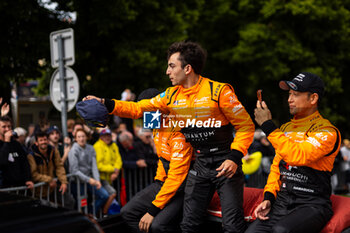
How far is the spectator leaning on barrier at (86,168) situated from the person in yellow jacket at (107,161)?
0.16 m

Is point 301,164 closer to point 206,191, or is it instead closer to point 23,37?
point 206,191

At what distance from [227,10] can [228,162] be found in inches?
685

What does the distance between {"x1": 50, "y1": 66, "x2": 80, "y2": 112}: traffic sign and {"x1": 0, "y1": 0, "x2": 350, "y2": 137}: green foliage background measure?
6053 millimetres

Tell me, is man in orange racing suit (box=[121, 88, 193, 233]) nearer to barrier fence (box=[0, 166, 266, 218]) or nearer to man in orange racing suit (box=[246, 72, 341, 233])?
man in orange racing suit (box=[246, 72, 341, 233])

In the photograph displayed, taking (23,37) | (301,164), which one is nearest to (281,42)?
(23,37)

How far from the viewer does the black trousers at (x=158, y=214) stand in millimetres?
3261

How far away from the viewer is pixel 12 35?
42.2 ft

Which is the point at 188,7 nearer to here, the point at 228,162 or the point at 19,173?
the point at 19,173

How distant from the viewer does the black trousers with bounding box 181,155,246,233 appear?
305cm

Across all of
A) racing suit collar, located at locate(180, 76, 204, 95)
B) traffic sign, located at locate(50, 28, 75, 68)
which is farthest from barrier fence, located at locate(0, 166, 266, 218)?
racing suit collar, located at locate(180, 76, 204, 95)

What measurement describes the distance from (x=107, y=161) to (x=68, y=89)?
4.86ft

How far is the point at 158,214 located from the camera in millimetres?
3312

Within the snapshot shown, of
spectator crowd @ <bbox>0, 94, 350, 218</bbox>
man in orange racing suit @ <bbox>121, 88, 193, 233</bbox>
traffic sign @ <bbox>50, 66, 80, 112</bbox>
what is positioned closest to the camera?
man in orange racing suit @ <bbox>121, 88, 193, 233</bbox>

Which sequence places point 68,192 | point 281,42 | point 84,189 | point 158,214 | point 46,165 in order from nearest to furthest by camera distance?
point 158,214 < point 46,165 < point 68,192 < point 84,189 < point 281,42
